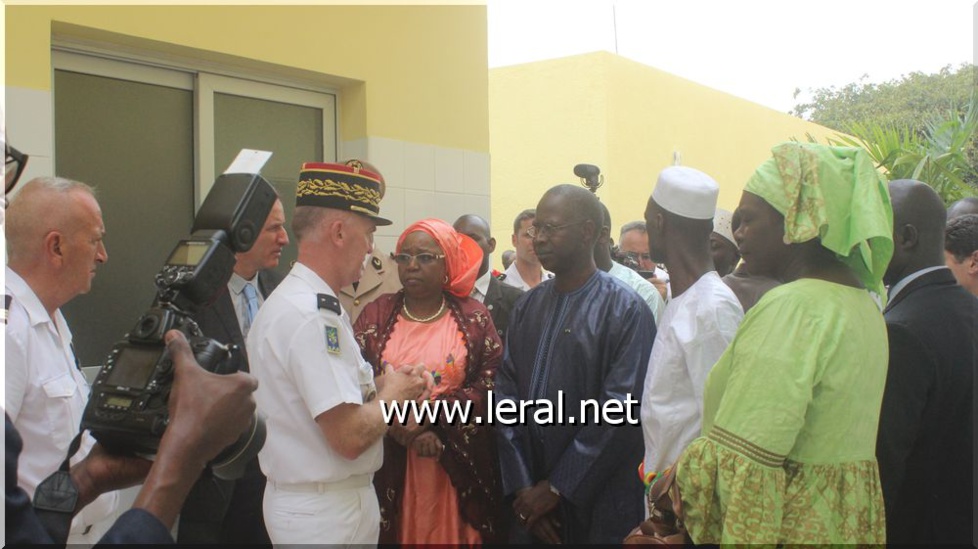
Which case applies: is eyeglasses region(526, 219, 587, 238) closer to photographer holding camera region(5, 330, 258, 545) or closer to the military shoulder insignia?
the military shoulder insignia

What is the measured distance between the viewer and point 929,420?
7.93ft

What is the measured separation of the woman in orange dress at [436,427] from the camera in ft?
11.7

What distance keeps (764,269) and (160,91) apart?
3.28 metres

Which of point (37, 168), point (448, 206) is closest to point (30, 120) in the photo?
point (37, 168)

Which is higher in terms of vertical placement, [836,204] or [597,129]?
[597,129]

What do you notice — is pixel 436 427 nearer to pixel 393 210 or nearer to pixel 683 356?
pixel 683 356

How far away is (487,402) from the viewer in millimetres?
3645

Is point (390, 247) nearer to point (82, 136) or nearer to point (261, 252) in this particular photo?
point (261, 252)

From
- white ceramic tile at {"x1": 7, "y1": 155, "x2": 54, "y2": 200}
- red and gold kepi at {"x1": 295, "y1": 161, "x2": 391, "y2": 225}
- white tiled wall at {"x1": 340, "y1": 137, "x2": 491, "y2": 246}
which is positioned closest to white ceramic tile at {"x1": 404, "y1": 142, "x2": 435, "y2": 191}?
white tiled wall at {"x1": 340, "y1": 137, "x2": 491, "y2": 246}

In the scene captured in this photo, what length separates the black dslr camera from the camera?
1450 millimetres

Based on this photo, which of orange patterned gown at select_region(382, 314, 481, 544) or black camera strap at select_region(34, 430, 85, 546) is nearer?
black camera strap at select_region(34, 430, 85, 546)

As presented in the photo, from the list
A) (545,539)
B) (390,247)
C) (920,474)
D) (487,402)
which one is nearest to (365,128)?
(390,247)

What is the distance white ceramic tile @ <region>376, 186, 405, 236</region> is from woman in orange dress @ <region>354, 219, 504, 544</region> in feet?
4.04

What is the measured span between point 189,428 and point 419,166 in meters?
4.02
